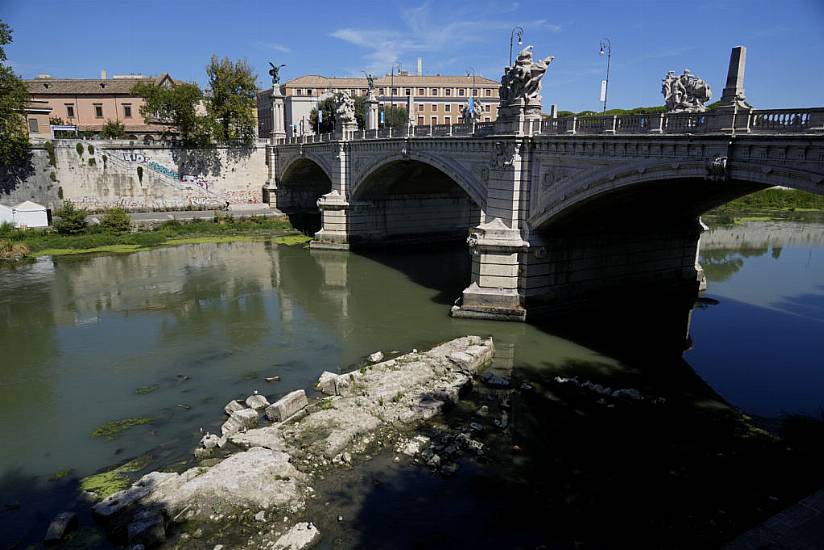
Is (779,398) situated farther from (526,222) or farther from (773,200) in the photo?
(773,200)

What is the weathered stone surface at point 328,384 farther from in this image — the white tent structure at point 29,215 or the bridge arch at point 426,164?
the white tent structure at point 29,215

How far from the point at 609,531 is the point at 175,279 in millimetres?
26079

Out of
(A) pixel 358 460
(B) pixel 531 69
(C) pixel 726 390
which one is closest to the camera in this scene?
(A) pixel 358 460

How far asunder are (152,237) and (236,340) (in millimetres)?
23563

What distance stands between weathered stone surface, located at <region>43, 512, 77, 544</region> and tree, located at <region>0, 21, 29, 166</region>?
4040 centimetres

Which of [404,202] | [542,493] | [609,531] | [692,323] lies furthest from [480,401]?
[404,202]

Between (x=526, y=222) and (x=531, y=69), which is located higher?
(x=531, y=69)

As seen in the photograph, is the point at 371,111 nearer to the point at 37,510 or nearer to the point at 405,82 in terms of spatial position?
the point at 37,510

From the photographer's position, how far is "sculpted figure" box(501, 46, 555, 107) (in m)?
21.7

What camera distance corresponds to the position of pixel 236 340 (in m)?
21.6

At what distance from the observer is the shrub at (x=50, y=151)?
149 ft

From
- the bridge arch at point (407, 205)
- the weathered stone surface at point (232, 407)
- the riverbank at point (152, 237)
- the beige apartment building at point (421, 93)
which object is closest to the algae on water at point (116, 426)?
the weathered stone surface at point (232, 407)

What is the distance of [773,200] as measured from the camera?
64.6m

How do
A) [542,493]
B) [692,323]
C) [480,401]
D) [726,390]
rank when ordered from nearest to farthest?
[542,493], [480,401], [726,390], [692,323]
